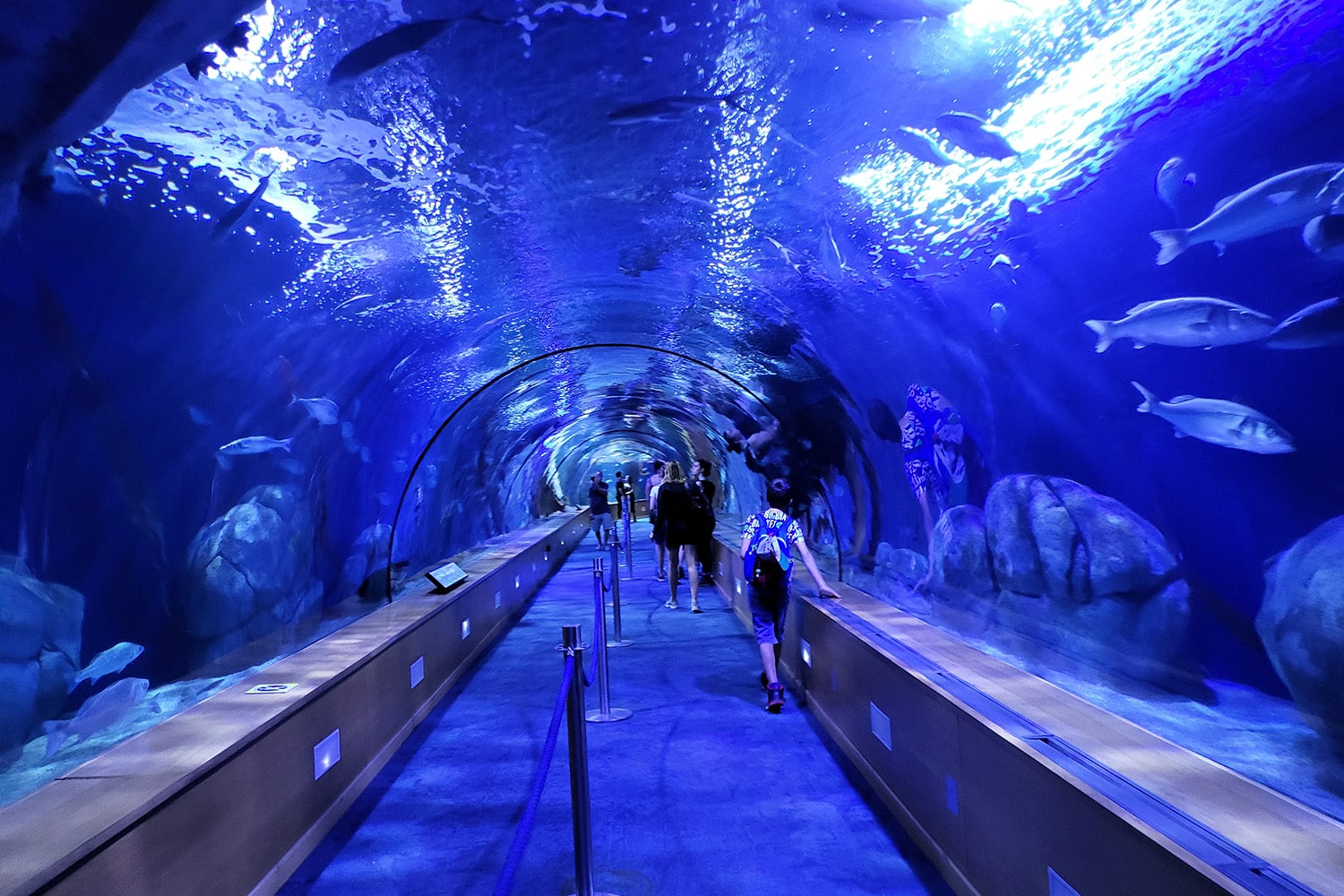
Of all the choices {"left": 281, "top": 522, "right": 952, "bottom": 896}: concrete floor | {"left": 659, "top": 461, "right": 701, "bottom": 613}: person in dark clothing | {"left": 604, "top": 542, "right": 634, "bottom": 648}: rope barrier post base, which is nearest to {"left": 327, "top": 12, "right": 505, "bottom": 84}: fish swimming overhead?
{"left": 281, "top": 522, "right": 952, "bottom": 896}: concrete floor

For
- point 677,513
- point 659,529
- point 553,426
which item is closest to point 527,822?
point 677,513

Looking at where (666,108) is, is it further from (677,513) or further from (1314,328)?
(677,513)

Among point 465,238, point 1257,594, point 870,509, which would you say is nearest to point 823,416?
point 870,509

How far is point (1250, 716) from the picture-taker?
11.2 feet

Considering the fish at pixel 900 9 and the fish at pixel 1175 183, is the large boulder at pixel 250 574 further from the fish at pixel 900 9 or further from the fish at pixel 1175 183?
the fish at pixel 1175 183

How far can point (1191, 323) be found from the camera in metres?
3.55

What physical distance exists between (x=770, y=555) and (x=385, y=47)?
161 inches

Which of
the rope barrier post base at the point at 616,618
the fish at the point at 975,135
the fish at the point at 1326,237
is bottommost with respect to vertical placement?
the rope barrier post base at the point at 616,618

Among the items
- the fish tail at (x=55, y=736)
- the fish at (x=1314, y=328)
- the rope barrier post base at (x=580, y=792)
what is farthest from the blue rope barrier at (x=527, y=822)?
the fish at (x=1314, y=328)

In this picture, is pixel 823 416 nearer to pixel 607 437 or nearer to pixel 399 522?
pixel 399 522

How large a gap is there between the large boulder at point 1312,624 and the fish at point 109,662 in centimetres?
569

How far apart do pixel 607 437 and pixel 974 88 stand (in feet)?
81.1

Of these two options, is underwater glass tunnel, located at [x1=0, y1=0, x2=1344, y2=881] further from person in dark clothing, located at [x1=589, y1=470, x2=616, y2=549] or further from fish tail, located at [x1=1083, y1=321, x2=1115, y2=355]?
person in dark clothing, located at [x1=589, y1=470, x2=616, y2=549]

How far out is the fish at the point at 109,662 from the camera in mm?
4336
